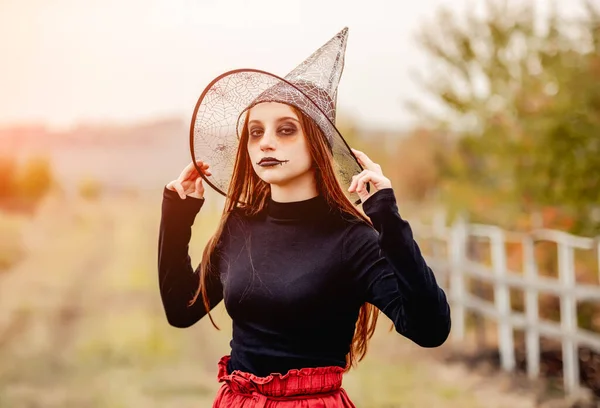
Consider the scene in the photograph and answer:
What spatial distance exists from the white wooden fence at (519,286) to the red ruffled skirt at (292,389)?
3.84 m

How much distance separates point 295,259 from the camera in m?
1.76

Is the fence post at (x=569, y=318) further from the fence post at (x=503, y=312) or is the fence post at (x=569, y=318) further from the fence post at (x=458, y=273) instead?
the fence post at (x=458, y=273)

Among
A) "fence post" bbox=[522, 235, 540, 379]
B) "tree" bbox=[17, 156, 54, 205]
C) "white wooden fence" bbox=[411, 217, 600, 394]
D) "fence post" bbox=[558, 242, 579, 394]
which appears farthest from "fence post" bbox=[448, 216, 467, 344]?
"tree" bbox=[17, 156, 54, 205]

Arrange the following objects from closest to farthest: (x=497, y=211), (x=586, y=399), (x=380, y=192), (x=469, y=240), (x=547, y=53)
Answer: (x=380, y=192) < (x=586, y=399) < (x=547, y=53) < (x=497, y=211) < (x=469, y=240)

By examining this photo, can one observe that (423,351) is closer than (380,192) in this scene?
No

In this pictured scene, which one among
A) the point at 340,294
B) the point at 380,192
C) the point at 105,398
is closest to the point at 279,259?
the point at 340,294

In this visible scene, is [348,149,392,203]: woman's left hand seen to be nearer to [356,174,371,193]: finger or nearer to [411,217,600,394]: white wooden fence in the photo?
[356,174,371,193]: finger

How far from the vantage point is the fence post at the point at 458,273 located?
7.38 metres

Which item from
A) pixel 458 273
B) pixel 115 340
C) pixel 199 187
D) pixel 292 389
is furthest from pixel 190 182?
pixel 458 273

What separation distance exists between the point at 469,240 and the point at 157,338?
3024 mm

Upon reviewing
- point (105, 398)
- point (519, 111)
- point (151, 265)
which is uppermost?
point (519, 111)

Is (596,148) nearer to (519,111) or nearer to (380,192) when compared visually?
(519,111)

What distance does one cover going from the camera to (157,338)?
682 cm

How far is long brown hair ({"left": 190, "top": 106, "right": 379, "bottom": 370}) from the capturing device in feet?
5.92
